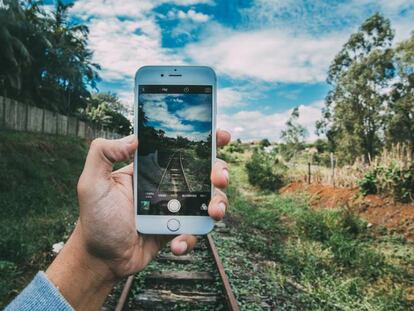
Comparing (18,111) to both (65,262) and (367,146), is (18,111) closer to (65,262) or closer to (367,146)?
(65,262)

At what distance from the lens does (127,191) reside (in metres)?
2.42

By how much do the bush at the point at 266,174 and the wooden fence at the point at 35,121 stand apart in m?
14.6

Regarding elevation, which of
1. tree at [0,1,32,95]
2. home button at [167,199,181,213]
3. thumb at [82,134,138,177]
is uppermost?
tree at [0,1,32,95]

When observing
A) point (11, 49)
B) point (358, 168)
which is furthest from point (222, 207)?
point (11, 49)

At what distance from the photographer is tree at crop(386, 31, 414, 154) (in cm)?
3097

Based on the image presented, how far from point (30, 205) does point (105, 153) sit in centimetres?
950

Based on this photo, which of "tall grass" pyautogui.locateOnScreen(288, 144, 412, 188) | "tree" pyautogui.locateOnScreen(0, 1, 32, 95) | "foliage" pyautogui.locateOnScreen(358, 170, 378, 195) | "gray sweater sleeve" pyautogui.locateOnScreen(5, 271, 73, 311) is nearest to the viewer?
"gray sweater sleeve" pyautogui.locateOnScreen(5, 271, 73, 311)

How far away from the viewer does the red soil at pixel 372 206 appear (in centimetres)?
916

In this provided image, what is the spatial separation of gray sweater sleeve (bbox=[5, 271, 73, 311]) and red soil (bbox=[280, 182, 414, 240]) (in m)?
8.85

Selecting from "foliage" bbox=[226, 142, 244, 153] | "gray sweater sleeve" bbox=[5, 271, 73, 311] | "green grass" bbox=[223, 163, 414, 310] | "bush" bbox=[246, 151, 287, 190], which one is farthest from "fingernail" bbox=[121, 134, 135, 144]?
"foliage" bbox=[226, 142, 244, 153]

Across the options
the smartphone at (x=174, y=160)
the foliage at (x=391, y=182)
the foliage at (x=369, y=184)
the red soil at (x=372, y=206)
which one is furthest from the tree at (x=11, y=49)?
the smartphone at (x=174, y=160)

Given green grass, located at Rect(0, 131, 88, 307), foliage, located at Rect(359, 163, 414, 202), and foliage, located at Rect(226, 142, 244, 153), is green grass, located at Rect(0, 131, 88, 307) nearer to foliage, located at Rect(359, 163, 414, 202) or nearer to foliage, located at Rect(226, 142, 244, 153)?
foliage, located at Rect(359, 163, 414, 202)

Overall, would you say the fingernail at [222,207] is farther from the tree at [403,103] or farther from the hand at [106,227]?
the tree at [403,103]

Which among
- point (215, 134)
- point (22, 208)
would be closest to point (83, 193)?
point (215, 134)
